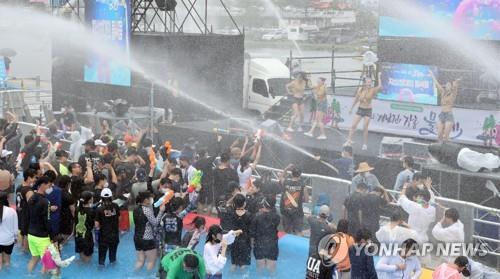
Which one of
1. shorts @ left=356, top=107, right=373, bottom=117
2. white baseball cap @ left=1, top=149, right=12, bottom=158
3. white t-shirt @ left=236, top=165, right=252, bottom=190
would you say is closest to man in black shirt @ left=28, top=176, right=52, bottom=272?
white t-shirt @ left=236, top=165, right=252, bottom=190

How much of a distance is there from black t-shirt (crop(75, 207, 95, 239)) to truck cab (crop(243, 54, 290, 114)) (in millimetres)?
13473

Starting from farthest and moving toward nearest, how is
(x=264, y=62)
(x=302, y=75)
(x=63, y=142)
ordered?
(x=264, y=62), (x=302, y=75), (x=63, y=142)

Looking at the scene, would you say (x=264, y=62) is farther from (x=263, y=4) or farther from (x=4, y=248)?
(x=263, y=4)

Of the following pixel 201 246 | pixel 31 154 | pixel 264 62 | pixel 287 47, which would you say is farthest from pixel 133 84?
pixel 287 47

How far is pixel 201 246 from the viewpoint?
41.1 feet

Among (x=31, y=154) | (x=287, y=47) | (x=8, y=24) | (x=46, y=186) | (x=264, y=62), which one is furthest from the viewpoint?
(x=287, y=47)

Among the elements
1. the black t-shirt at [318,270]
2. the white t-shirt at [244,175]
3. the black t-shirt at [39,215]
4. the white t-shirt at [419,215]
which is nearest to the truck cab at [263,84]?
the white t-shirt at [244,175]

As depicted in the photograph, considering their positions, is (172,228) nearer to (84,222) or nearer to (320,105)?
(84,222)

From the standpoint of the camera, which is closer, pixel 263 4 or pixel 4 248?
pixel 4 248

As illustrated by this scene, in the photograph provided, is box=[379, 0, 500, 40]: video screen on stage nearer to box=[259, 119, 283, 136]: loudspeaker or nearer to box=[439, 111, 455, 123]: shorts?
box=[439, 111, 455, 123]: shorts

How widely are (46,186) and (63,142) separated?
686 cm

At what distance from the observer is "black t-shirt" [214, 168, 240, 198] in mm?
13008

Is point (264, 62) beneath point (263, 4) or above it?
beneath

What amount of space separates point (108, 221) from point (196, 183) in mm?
2209
